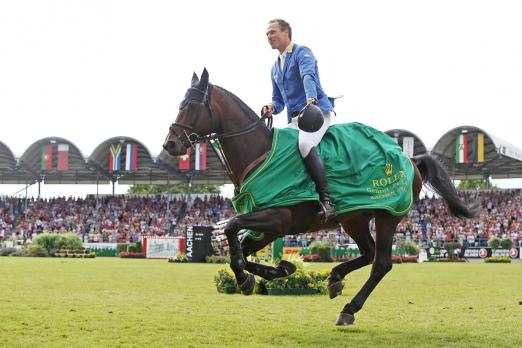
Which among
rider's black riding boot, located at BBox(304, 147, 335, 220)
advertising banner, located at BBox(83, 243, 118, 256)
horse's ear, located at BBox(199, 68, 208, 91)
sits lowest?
advertising banner, located at BBox(83, 243, 118, 256)

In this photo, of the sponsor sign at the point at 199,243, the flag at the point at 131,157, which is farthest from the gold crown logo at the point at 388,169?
the flag at the point at 131,157

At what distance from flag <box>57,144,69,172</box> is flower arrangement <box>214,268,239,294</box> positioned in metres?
47.4

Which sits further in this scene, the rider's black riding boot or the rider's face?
the rider's face

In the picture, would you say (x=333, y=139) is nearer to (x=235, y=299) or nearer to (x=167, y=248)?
(x=235, y=299)

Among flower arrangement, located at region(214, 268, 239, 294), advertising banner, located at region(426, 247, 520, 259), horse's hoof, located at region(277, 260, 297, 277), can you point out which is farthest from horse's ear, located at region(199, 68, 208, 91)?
advertising banner, located at region(426, 247, 520, 259)

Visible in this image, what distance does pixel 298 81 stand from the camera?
855 cm

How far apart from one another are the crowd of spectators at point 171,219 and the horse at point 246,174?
127 ft

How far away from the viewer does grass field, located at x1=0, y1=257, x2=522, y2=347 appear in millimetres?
7391

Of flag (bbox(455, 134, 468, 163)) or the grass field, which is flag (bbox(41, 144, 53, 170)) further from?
the grass field

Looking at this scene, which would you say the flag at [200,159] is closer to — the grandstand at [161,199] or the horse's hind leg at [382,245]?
the grandstand at [161,199]

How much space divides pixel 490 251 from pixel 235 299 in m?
34.6

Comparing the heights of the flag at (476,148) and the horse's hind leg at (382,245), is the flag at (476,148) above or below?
above

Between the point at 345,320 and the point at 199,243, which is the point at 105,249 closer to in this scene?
the point at 199,243

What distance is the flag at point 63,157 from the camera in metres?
59.3
